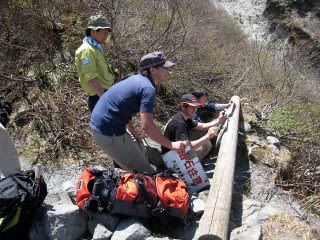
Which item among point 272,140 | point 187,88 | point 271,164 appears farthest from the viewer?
point 187,88

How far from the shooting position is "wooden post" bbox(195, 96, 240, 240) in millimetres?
3234

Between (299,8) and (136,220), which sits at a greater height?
(299,8)

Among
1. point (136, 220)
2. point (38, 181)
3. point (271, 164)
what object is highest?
point (38, 181)

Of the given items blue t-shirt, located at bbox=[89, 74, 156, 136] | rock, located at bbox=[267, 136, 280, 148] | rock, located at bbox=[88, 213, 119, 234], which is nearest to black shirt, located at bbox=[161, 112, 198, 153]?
blue t-shirt, located at bbox=[89, 74, 156, 136]

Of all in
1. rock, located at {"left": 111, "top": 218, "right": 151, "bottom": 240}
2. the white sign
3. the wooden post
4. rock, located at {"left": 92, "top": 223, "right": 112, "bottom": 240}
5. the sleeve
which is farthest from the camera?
the sleeve

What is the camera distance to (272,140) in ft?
20.4

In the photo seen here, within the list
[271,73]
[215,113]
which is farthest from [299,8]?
[215,113]

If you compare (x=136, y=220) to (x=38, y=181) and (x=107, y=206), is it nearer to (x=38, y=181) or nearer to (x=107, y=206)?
(x=107, y=206)

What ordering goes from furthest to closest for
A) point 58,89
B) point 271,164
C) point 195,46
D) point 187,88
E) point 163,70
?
point 195,46 < point 187,88 < point 58,89 < point 271,164 < point 163,70

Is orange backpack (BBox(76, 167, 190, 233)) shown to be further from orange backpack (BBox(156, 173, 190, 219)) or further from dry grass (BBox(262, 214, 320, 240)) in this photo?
dry grass (BBox(262, 214, 320, 240))

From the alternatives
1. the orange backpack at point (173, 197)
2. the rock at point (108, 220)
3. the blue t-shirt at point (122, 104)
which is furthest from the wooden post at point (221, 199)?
the blue t-shirt at point (122, 104)

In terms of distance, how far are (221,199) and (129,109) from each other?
119cm

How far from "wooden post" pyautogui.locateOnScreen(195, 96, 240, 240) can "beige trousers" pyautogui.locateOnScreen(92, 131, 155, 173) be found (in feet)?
2.52

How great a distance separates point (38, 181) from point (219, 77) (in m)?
5.46
